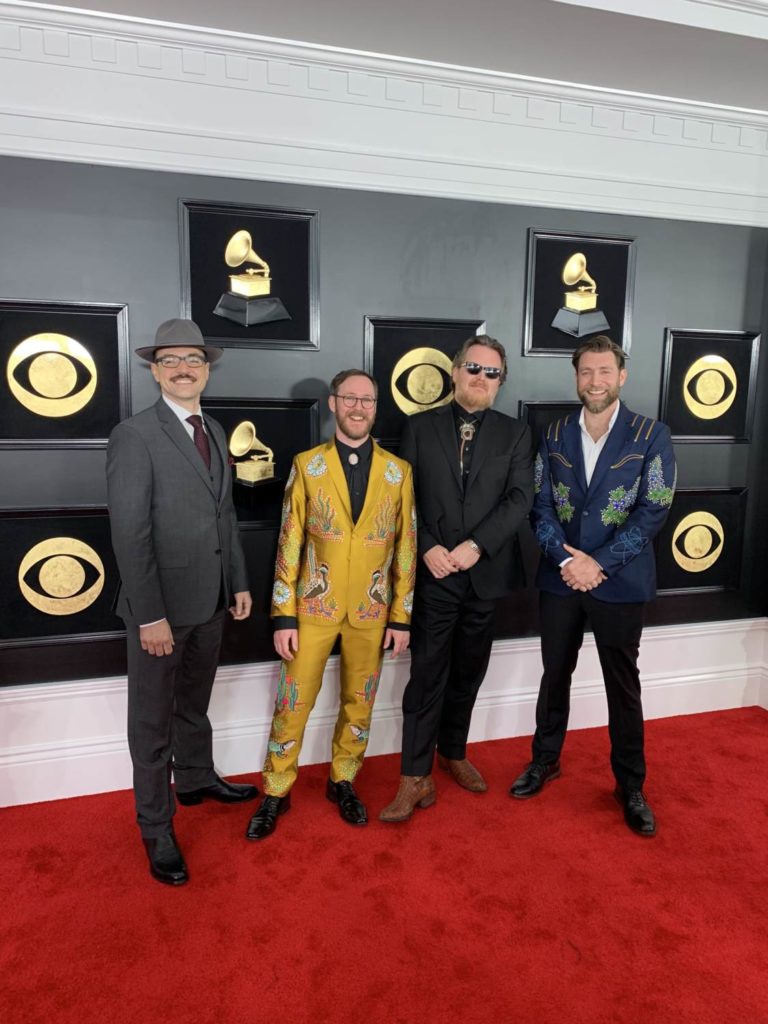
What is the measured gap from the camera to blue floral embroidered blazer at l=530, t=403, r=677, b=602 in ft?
8.09

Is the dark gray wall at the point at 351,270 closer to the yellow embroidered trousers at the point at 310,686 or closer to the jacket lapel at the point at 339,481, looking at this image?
the jacket lapel at the point at 339,481

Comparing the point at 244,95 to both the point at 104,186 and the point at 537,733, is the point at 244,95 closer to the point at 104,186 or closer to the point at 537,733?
the point at 104,186

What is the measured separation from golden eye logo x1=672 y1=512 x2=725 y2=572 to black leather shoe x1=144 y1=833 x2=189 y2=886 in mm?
2617

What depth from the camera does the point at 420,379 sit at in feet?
9.68

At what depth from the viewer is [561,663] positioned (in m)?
2.71

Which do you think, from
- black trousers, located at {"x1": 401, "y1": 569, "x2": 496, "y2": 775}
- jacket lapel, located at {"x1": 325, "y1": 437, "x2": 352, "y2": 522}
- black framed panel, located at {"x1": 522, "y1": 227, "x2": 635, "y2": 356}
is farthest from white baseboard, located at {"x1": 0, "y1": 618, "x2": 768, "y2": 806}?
black framed panel, located at {"x1": 522, "y1": 227, "x2": 635, "y2": 356}

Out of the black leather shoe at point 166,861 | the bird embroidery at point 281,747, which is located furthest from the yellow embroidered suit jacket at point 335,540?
the black leather shoe at point 166,861

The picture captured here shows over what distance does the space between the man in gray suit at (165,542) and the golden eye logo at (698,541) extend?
2.26m

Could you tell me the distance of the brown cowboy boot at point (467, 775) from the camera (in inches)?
109

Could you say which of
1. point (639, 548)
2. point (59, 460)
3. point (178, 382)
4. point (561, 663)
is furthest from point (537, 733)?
point (59, 460)

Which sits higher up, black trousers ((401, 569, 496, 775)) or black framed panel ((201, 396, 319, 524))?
black framed panel ((201, 396, 319, 524))

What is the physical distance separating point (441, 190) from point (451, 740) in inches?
90.0

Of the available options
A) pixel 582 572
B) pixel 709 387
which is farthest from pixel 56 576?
pixel 709 387

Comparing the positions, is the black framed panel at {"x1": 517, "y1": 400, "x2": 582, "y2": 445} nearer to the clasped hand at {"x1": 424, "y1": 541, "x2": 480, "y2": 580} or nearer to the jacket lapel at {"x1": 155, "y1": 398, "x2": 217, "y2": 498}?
the clasped hand at {"x1": 424, "y1": 541, "x2": 480, "y2": 580}
